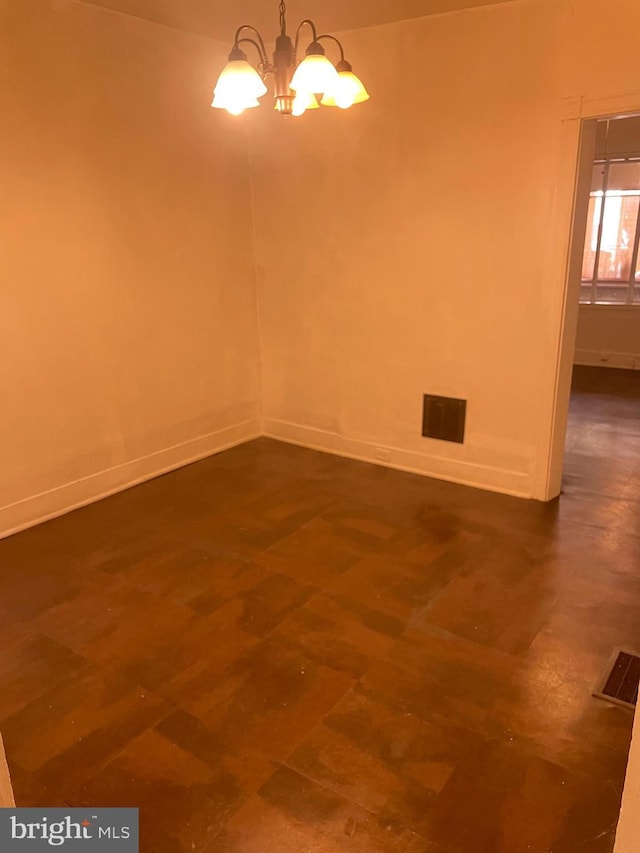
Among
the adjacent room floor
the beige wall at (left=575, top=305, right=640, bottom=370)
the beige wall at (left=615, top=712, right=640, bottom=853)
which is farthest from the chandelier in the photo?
the beige wall at (left=575, top=305, right=640, bottom=370)

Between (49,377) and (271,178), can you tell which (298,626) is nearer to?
(49,377)

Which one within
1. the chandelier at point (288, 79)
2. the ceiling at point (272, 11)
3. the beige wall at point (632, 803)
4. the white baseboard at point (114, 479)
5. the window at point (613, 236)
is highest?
the ceiling at point (272, 11)

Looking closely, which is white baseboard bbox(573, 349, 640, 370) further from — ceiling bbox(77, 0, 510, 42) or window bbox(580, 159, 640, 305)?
ceiling bbox(77, 0, 510, 42)

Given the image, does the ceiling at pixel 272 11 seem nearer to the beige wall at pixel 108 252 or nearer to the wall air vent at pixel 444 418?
the beige wall at pixel 108 252

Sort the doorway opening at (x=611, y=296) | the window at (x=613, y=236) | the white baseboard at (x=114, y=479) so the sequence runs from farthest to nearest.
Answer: the window at (x=613, y=236) < the doorway opening at (x=611, y=296) < the white baseboard at (x=114, y=479)

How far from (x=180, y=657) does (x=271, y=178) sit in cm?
325

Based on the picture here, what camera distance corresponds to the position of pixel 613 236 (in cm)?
738

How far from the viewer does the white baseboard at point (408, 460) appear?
3.87m

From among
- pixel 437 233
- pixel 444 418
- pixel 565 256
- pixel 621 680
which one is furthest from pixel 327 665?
pixel 437 233

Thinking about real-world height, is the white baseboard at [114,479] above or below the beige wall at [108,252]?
below

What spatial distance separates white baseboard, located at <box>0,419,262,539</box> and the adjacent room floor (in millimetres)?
107

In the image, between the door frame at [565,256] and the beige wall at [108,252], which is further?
the beige wall at [108,252]

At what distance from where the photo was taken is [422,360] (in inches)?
159

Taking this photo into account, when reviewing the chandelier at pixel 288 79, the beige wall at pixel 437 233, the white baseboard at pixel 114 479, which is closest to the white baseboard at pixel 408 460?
the beige wall at pixel 437 233
